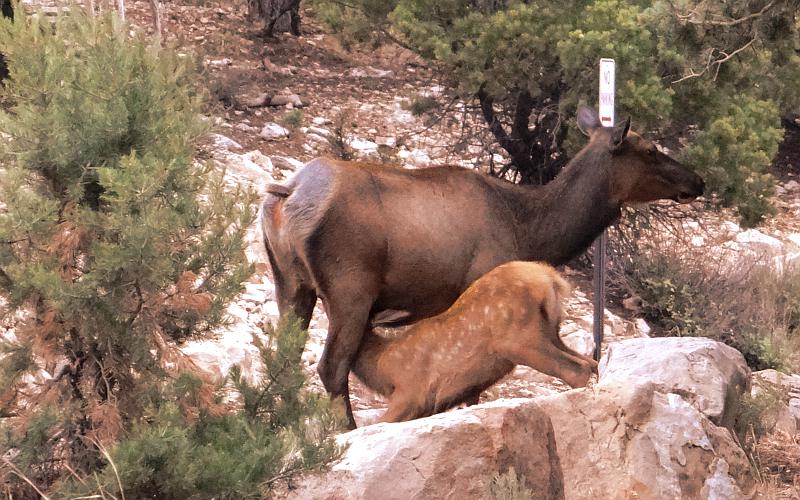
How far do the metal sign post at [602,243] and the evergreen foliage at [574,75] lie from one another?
2.05 meters

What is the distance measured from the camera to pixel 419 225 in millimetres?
8125

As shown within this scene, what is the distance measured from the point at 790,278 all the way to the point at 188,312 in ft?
33.2

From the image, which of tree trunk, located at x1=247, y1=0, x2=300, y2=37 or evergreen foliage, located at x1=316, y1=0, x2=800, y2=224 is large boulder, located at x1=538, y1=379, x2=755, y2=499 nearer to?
evergreen foliage, located at x1=316, y1=0, x2=800, y2=224

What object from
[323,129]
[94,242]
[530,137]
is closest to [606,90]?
[530,137]

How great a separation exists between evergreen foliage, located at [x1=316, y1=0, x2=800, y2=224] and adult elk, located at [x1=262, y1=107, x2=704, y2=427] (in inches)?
86.6

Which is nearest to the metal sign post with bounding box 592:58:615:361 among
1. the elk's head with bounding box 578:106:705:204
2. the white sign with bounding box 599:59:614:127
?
the white sign with bounding box 599:59:614:127

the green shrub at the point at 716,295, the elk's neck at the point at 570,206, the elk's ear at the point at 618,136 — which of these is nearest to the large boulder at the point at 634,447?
the elk's neck at the point at 570,206

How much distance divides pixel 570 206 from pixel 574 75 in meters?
3.17

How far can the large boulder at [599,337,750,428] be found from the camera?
7488 mm

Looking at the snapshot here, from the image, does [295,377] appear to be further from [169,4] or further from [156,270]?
[169,4]

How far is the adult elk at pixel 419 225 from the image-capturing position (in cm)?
770

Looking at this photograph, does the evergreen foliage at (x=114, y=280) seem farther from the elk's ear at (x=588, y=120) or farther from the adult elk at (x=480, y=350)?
the elk's ear at (x=588, y=120)

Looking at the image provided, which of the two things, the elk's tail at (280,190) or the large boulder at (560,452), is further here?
the elk's tail at (280,190)

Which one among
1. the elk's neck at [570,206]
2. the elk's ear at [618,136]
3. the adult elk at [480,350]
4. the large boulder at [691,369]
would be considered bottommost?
the large boulder at [691,369]
